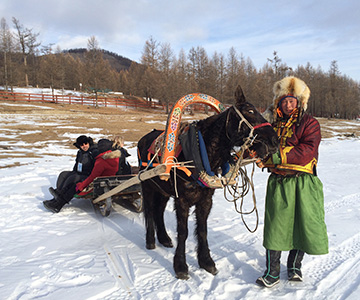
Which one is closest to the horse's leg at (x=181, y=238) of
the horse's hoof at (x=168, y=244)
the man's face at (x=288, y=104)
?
the horse's hoof at (x=168, y=244)

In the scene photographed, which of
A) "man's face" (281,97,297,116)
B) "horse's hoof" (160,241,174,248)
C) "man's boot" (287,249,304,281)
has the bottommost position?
"horse's hoof" (160,241,174,248)

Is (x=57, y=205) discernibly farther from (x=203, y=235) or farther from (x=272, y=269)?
(x=272, y=269)

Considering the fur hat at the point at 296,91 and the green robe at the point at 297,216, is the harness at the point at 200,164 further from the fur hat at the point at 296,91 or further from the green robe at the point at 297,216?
the fur hat at the point at 296,91

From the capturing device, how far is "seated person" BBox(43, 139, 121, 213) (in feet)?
16.2

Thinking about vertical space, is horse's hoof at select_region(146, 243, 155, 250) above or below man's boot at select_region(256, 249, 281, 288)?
below

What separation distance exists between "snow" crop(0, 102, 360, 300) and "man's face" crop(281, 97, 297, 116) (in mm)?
1929

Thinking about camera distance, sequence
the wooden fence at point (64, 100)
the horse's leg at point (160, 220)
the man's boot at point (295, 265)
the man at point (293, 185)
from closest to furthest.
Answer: the man at point (293, 185) < the man's boot at point (295, 265) < the horse's leg at point (160, 220) < the wooden fence at point (64, 100)

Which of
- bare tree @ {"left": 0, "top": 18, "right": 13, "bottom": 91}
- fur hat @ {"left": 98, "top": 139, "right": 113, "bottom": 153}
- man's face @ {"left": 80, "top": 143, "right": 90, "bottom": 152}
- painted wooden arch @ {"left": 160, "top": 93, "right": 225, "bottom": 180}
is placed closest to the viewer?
painted wooden arch @ {"left": 160, "top": 93, "right": 225, "bottom": 180}

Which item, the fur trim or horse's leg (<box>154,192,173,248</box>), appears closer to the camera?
horse's leg (<box>154,192,173,248</box>)

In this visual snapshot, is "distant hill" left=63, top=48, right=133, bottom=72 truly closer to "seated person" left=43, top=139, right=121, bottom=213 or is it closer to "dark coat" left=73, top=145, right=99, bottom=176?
"dark coat" left=73, top=145, right=99, bottom=176

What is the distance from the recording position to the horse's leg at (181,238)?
10.1 ft

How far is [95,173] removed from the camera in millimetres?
4961

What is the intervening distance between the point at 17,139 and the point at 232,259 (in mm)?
13192

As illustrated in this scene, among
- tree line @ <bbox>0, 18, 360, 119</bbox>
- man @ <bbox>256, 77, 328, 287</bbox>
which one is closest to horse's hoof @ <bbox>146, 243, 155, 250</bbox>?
man @ <bbox>256, 77, 328, 287</bbox>
